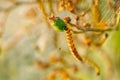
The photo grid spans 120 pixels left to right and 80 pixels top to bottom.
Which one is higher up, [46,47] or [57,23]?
[57,23]

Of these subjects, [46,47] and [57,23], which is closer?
[57,23]

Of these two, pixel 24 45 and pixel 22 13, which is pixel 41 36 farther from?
pixel 24 45

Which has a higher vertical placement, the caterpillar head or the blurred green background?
the caterpillar head

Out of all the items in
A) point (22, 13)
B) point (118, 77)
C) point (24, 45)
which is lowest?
point (118, 77)

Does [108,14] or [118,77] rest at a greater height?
[108,14]

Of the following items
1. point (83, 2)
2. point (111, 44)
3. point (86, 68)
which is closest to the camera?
point (83, 2)

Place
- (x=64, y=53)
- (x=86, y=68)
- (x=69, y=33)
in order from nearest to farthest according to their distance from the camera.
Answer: (x=69, y=33) → (x=64, y=53) → (x=86, y=68)

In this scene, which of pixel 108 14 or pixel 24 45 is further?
pixel 24 45

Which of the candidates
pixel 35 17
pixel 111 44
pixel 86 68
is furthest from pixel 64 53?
pixel 86 68

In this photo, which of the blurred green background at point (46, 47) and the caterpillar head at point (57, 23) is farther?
the blurred green background at point (46, 47)

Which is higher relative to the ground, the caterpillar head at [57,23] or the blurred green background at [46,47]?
the caterpillar head at [57,23]

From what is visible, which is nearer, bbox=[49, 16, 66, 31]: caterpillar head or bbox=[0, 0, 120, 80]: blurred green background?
bbox=[49, 16, 66, 31]: caterpillar head
